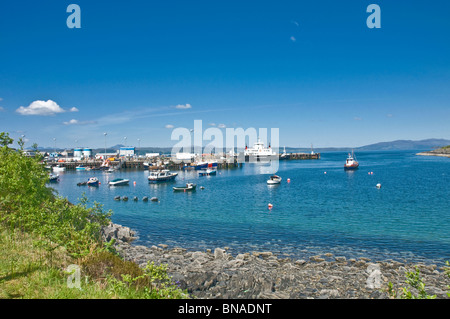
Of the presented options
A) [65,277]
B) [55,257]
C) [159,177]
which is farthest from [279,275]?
[159,177]

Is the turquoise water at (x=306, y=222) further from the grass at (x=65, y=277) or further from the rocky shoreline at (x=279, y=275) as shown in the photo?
the grass at (x=65, y=277)

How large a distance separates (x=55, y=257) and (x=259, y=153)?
14609 centimetres

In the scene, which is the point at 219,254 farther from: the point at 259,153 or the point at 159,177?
the point at 259,153

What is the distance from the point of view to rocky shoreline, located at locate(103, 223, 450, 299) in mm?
13195

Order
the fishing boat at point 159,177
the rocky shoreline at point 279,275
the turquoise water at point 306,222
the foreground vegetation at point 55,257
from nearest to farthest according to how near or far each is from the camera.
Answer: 1. the foreground vegetation at point 55,257
2. the rocky shoreline at point 279,275
3. the turquoise water at point 306,222
4. the fishing boat at point 159,177

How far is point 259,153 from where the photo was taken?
15375 centimetres

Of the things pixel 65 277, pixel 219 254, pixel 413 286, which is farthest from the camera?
pixel 219 254

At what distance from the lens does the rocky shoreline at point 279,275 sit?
13.2 metres

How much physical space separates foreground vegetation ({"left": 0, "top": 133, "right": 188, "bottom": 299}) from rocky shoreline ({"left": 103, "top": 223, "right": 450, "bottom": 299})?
3.89 m

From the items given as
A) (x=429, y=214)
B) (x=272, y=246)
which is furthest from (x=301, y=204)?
(x=272, y=246)

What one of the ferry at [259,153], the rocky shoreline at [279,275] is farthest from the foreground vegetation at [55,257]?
the ferry at [259,153]

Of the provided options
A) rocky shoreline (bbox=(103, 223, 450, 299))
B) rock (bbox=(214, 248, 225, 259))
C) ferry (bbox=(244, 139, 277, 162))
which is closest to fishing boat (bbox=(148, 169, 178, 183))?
rocky shoreline (bbox=(103, 223, 450, 299))

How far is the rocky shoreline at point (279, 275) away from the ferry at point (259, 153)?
13250 centimetres

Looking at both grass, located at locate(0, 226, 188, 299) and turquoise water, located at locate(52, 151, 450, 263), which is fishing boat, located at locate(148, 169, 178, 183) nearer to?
turquoise water, located at locate(52, 151, 450, 263)
